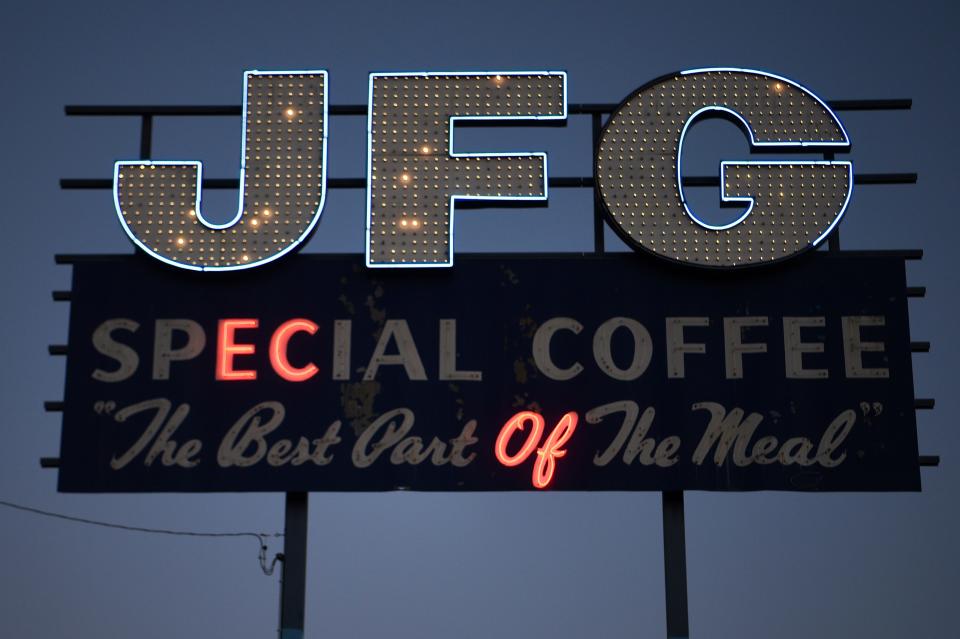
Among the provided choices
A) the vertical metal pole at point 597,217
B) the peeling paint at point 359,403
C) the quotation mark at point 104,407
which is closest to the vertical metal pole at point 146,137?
the quotation mark at point 104,407

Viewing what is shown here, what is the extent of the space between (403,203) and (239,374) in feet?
7.52

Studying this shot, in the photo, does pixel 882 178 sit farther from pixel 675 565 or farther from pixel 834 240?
pixel 675 565

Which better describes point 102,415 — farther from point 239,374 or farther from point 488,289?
point 488,289

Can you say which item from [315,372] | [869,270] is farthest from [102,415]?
[869,270]

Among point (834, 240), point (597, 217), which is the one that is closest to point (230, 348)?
point (597, 217)

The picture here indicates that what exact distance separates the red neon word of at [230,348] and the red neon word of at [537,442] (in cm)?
250

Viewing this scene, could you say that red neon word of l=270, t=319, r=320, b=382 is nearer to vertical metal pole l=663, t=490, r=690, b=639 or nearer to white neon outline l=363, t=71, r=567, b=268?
white neon outline l=363, t=71, r=567, b=268

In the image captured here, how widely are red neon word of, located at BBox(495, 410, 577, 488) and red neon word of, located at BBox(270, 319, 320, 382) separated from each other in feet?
6.36

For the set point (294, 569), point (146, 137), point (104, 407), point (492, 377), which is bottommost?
point (294, 569)

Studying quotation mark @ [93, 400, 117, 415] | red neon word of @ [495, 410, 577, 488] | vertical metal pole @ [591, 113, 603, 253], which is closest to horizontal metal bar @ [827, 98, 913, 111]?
vertical metal pole @ [591, 113, 603, 253]

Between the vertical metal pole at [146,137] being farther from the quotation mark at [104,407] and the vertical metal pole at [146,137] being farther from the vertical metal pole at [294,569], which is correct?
the vertical metal pole at [294,569]

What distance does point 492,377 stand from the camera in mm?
15070

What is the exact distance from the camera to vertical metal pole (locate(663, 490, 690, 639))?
47.9 feet

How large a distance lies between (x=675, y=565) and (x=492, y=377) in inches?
96.8
